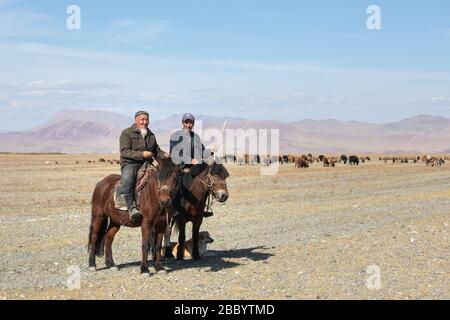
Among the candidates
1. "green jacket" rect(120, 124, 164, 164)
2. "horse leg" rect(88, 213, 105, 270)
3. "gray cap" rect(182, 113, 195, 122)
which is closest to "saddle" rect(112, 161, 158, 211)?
"green jacket" rect(120, 124, 164, 164)

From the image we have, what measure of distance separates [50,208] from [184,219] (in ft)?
49.2

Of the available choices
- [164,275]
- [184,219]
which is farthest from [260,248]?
[164,275]

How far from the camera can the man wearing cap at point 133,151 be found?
11.1m

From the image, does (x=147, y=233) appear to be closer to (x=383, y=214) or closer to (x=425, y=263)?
(x=425, y=263)

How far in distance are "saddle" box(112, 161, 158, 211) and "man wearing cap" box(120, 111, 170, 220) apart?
0.27 feet

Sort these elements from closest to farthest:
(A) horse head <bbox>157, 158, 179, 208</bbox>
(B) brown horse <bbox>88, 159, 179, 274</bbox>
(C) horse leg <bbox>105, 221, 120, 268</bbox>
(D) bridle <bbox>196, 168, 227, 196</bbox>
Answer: (A) horse head <bbox>157, 158, 179, 208</bbox>
(B) brown horse <bbox>88, 159, 179, 274</bbox>
(D) bridle <bbox>196, 168, 227, 196</bbox>
(C) horse leg <bbox>105, 221, 120, 268</bbox>

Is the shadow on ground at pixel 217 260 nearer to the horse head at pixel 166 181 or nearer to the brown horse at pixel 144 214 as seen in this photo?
the brown horse at pixel 144 214

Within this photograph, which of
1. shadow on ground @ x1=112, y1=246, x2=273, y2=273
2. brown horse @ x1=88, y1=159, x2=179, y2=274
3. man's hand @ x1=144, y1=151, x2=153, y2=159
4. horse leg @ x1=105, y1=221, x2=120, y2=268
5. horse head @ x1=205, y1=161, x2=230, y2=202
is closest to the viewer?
brown horse @ x1=88, y1=159, x2=179, y2=274

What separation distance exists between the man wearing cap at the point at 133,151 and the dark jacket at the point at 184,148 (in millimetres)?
655

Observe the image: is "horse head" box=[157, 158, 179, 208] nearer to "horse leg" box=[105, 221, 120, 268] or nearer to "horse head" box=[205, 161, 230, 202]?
"horse head" box=[205, 161, 230, 202]

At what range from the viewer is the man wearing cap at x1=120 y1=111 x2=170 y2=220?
11.1m

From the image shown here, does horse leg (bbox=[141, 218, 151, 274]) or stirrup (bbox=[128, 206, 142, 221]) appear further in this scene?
stirrup (bbox=[128, 206, 142, 221])

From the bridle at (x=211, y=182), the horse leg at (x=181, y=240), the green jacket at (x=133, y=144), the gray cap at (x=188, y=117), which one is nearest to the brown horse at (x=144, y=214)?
the green jacket at (x=133, y=144)

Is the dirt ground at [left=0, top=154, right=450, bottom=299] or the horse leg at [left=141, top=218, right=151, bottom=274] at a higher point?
the horse leg at [left=141, top=218, right=151, bottom=274]
